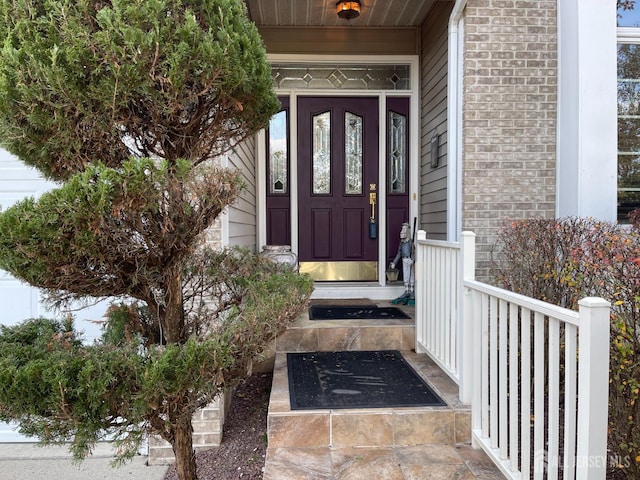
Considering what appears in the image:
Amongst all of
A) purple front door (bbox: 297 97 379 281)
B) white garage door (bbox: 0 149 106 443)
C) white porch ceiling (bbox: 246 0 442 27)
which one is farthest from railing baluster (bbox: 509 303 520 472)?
white porch ceiling (bbox: 246 0 442 27)

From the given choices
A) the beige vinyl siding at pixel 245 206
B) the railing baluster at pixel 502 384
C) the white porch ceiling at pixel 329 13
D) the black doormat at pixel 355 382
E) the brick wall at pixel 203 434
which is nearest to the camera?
the railing baluster at pixel 502 384

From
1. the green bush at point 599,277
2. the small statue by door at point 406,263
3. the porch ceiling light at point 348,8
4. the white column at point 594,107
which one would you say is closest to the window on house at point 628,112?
the white column at point 594,107

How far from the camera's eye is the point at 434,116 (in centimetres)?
401

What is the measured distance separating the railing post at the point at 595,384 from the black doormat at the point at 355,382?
3.56 ft

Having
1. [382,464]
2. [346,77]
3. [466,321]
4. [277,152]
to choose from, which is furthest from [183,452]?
[346,77]

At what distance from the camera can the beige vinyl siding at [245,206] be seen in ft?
9.82

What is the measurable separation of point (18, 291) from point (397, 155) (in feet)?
11.5

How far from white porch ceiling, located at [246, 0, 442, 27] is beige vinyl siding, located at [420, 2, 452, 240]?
0.55 feet

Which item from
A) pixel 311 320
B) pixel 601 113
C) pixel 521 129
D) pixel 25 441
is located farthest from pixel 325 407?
pixel 601 113

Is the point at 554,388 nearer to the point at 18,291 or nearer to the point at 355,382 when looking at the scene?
the point at 355,382

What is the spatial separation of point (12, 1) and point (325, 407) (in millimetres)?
2123

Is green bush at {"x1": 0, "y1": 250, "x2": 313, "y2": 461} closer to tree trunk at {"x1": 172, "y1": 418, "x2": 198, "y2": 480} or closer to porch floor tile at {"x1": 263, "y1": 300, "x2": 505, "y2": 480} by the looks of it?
tree trunk at {"x1": 172, "y1": 418, "x2": 198, "y2": 480}

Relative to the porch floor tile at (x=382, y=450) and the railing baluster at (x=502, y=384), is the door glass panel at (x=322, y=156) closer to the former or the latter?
the porch floor tile at (x=382, y=450)

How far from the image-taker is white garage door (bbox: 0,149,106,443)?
2.72m
